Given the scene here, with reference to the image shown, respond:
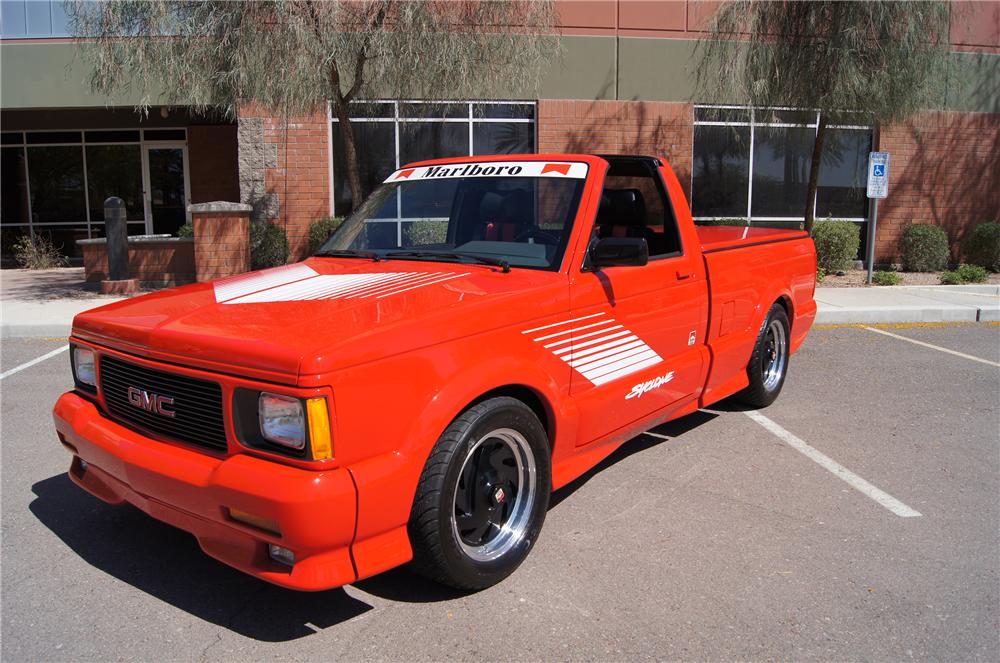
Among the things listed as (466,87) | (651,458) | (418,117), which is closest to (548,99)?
(418,117)

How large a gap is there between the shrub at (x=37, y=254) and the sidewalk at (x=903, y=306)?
54.3 feet

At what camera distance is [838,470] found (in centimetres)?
509

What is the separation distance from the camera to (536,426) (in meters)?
3.60

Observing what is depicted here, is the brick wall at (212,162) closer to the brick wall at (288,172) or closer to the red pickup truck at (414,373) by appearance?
the brick wall at (288,172)

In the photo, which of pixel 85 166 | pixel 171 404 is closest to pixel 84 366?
pixel 171 404

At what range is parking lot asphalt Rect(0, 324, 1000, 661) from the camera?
312 cm

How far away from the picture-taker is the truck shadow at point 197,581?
328 cm

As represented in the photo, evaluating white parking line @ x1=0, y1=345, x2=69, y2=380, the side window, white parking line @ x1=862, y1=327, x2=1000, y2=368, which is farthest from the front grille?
white parking line @ x1=862, y1=327, x2=1000, y2=368

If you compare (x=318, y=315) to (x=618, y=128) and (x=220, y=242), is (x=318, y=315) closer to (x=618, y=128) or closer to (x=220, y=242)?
(x=220, y=242)

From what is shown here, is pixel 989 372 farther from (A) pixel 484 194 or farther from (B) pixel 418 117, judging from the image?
(B) pixel 418 117

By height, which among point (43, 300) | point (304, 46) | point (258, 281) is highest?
point (304, 46)

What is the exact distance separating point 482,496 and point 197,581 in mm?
1351

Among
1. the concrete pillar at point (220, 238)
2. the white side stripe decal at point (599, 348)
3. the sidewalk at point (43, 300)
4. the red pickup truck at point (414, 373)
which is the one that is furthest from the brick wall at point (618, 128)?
the white side stripe decal at point (599, 348)

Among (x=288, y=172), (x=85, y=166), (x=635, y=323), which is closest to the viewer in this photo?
(x=635, y=323)
